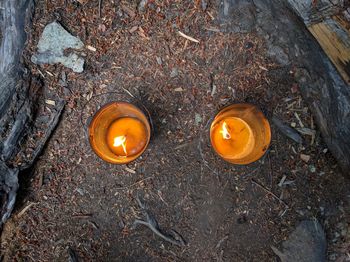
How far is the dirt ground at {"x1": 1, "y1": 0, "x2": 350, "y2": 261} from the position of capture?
2.76 m

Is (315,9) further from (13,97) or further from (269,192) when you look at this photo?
(13,97)

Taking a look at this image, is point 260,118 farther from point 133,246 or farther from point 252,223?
point 133,246

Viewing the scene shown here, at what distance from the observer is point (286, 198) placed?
2.76 metres

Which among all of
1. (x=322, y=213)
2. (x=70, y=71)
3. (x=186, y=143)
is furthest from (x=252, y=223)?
(x=70, y=71)

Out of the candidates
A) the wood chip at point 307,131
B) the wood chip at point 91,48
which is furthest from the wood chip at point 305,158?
the wood chip at point 91,48

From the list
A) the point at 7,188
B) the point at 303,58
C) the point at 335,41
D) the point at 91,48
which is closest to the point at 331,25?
the point at 335,41

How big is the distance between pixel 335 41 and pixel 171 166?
1424mm

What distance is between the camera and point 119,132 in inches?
101

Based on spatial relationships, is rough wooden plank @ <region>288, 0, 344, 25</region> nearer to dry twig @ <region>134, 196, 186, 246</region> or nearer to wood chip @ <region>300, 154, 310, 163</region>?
wood chip @ <region>300, 154, 310, 163</region>

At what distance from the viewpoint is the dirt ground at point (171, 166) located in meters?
2.76

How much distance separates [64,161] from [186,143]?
3.11 ft

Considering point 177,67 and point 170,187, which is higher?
point 177,67

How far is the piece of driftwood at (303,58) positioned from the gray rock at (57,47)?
1135mm

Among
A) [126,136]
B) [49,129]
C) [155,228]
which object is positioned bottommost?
[155,228]
